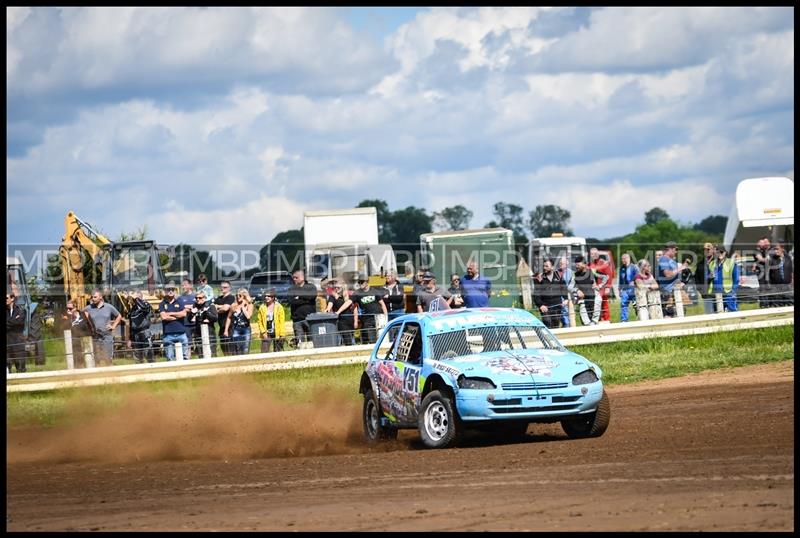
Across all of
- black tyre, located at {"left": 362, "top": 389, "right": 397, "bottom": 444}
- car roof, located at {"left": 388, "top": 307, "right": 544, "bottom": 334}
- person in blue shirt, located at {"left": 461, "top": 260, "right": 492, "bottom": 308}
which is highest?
person in blue shirt, located at {"left": 461, "top": 260, "right": 492, "bottom": 308}

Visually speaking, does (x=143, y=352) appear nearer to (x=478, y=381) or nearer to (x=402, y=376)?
(x=402, y=376)

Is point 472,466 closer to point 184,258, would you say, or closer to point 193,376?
point 193,376

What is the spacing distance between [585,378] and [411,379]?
1.93m

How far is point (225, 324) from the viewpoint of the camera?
70.6 feet

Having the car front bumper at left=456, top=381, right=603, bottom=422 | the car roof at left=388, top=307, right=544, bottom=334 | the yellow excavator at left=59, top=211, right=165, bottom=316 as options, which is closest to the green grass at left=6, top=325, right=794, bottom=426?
the car roof at left=388, top=307, right=544, bottom=334

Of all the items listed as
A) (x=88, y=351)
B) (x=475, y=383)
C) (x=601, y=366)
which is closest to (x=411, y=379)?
(x=475, y=383)

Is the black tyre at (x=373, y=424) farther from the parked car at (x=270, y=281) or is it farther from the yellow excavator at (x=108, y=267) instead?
the parked car at (x=270, y=281)

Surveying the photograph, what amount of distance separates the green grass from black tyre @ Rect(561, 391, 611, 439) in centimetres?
489

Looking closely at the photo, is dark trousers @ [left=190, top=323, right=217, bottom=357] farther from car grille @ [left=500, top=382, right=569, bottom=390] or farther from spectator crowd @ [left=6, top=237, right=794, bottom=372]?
car grille @ [left=500, top=382, right=569, bottom=390]

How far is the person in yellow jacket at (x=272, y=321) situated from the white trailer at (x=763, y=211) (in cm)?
1358

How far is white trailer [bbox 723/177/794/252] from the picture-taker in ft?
95.2

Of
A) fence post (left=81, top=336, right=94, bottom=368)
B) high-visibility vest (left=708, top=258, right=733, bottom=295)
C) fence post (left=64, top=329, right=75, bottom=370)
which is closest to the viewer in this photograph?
fence post (left=81, top=336, right=94, bottom=368)

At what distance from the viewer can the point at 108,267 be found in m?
27.1

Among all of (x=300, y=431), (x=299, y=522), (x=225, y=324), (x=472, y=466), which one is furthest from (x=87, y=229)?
(x=299, y=522)
